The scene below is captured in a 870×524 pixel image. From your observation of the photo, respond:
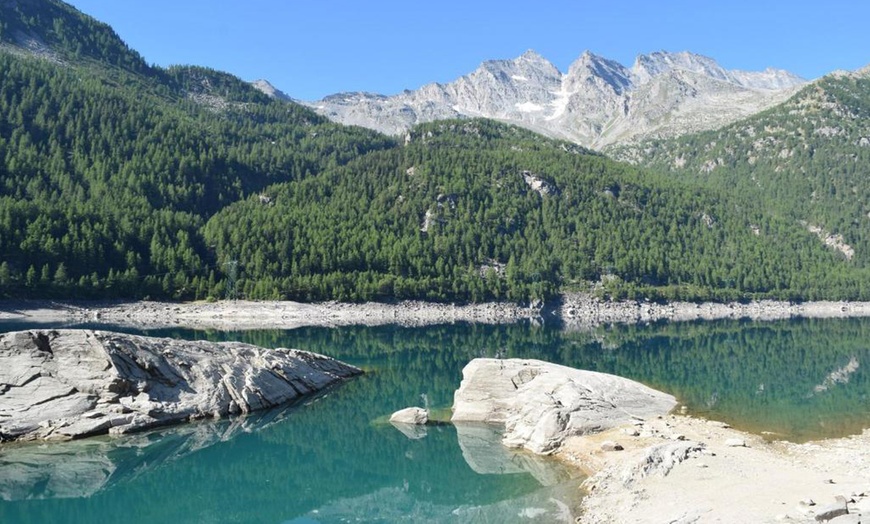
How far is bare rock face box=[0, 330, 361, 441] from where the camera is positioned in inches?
1443

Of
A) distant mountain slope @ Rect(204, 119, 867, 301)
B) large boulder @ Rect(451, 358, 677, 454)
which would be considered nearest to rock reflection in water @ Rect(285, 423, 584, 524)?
large boulder @ Rect(451, 358, 677, 454)

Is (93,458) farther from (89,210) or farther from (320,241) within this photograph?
(89,210)

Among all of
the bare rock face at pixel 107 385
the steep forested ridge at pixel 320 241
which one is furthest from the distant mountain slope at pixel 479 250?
the bare rock face at pixel 107 385

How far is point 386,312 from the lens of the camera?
418ft

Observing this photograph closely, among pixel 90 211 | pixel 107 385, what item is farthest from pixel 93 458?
pixel 90 211

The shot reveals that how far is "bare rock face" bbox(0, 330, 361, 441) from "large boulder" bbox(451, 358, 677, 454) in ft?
48.8

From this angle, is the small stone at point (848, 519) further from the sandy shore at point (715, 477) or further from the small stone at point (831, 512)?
the sandy shore at point (715, 477)

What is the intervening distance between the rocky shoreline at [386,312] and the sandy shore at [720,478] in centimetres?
7895

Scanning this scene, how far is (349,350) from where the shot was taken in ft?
259

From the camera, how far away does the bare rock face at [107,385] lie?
36.7 metres

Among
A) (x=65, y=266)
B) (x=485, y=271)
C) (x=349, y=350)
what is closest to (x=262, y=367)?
(x=349, y=350)

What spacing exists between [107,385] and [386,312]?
295 ft

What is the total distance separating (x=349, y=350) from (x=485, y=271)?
85.4 m

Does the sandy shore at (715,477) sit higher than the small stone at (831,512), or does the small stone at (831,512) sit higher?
the small stone at (831,512)
